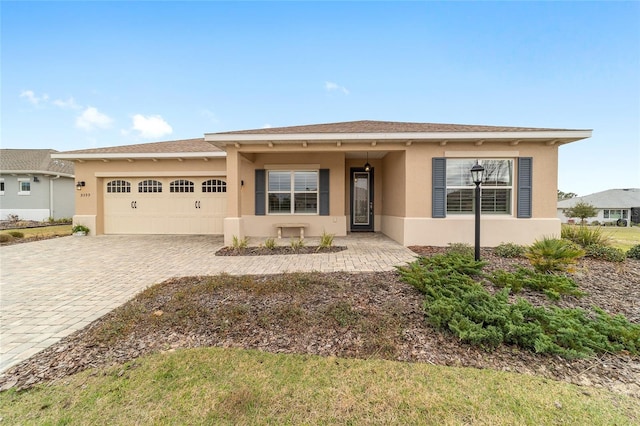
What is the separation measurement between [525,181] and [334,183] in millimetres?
5741

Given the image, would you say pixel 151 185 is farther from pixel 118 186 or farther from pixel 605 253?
A: pixel 605 253

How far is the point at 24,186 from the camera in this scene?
16500 millimetres

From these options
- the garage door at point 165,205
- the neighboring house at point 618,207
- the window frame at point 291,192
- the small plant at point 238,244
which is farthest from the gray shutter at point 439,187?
the neighboring house at point 618,207

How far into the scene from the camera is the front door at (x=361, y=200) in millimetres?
10430

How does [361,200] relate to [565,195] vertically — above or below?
below

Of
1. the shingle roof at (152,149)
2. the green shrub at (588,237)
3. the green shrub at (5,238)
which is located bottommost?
the green shrub at (5,238)

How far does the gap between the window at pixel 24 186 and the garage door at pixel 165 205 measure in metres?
11.6

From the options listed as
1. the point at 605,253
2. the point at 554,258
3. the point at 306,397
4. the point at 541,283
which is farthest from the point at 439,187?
the point at 306,397

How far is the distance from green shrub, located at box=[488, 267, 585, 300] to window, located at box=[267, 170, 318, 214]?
6.38 metres

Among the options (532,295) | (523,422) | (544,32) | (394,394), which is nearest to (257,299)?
(394,394)

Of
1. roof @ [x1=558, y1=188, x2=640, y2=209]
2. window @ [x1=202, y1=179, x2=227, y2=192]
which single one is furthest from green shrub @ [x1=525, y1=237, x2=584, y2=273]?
roof @ [x1=558, y1=188, x2=640, y2=209]

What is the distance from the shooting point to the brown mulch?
225cm

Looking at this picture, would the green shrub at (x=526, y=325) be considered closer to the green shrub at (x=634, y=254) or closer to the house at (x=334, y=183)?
the house at (x=334, y=183)

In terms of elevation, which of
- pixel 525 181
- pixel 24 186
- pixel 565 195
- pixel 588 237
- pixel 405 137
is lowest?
pixel 588 237
